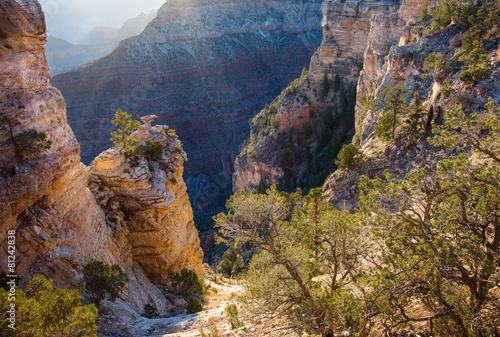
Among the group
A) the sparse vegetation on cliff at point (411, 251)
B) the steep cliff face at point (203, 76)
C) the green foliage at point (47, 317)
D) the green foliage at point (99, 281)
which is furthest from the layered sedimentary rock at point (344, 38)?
the green foliage at point (47, 317)

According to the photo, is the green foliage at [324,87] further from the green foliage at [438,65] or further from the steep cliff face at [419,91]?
the green foliage at [438,65]

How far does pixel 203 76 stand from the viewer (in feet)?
393

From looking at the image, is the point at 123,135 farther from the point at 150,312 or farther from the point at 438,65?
the point at 438,65

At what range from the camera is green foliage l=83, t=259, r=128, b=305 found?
15.1 meters

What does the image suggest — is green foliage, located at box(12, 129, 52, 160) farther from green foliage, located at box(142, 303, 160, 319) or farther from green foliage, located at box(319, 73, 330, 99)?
green foliage, located at box(319, 73, 330, 99)

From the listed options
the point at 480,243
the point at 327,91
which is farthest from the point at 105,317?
the point at 327,91

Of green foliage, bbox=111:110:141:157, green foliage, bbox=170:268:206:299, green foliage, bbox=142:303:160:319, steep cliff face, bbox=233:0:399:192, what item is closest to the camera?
green foliage, bbox=142:303:160:319

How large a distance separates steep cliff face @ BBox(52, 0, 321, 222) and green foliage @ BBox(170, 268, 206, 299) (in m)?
61.6

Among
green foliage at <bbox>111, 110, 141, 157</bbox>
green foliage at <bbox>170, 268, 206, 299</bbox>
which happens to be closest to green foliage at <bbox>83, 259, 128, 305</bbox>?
green foliage at <bbox>170, 268, 206, 299</bbox>

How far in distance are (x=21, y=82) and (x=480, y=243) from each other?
20079 millimetres

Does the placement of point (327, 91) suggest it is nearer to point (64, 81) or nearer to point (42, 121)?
point (42, 121)

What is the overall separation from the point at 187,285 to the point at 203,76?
10674 centimetres

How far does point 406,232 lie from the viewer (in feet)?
29.9

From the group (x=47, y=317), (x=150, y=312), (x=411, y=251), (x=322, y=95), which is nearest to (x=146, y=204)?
(x=150, y=312)
